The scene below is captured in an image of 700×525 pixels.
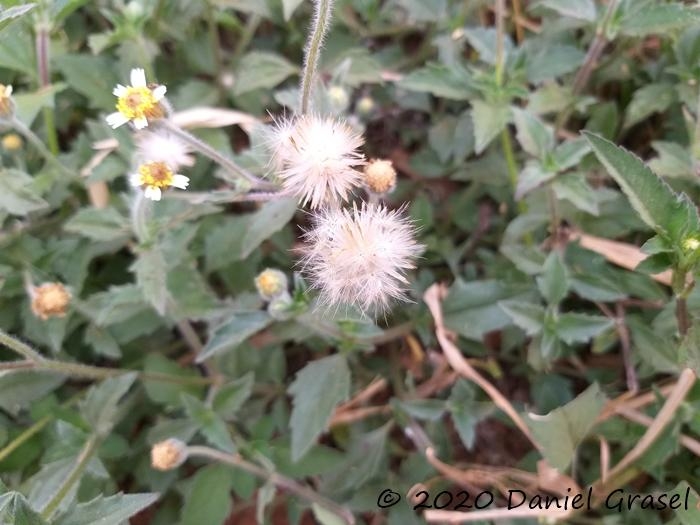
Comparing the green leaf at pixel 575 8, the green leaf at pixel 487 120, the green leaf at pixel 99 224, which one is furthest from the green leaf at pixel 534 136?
the green leaf at pixel 99 224

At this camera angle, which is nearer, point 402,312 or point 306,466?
point 306,466

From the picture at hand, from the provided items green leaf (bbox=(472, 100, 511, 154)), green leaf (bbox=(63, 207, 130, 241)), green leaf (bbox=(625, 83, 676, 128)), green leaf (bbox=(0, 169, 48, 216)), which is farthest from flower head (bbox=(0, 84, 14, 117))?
green leaf (bbox=(625, 83, 676, 128))

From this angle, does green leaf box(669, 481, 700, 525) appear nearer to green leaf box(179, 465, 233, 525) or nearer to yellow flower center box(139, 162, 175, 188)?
green leaf box(179, 465, 233, 525)

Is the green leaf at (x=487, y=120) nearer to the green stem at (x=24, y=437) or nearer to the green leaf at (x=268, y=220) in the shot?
the green leaf at (x=268, y=220)

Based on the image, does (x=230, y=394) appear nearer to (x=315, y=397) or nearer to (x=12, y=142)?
(x=315, y=397)

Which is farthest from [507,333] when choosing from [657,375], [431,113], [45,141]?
[45,141]

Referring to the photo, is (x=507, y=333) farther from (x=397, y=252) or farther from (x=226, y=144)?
(x=226, y=144)

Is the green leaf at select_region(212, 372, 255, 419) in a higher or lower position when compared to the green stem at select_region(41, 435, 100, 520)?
higher
